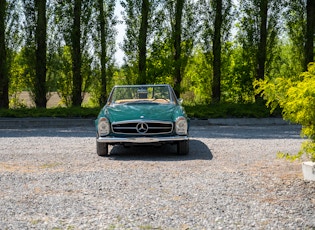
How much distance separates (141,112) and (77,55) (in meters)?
12.2

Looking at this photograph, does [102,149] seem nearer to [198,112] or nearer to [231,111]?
[198,112]

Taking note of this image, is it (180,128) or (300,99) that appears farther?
(180,128)

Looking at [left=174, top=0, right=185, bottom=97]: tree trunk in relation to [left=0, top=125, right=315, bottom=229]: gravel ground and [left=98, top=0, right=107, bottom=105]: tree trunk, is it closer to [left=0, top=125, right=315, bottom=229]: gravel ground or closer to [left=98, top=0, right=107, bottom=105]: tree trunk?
[left=98, top=0, right=107, bottom=105]: tree trunk

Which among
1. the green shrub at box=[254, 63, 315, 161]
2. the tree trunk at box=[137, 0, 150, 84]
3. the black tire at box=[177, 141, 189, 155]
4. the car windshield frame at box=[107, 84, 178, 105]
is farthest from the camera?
the tree trunk at box=[137, 0, 150, 84]

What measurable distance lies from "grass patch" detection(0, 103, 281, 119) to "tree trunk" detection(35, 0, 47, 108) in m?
1.80

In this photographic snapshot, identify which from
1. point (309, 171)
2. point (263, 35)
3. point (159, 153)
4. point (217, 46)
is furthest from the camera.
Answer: point (217, 46)

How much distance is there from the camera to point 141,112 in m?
10.1

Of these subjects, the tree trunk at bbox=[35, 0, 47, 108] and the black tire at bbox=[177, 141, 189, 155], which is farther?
the tree trunk at bbox=[35, 0, 47, 108]

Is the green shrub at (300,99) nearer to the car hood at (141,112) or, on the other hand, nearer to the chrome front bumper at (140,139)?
the chrome front bumper at (140,139)

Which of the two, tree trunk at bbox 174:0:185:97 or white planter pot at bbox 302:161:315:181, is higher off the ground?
tree trunk at bbox 174:0:185:97

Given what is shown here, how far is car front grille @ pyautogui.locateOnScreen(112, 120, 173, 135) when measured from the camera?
9.83 meters

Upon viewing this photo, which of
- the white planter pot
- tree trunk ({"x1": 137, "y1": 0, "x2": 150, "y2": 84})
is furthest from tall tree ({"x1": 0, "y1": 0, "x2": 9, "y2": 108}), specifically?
the white planter pot

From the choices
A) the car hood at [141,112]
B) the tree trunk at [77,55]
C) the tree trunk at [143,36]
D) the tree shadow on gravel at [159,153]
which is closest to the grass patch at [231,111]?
the tree trunk at [143,36]

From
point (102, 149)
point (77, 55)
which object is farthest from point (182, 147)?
point (77, 55)
